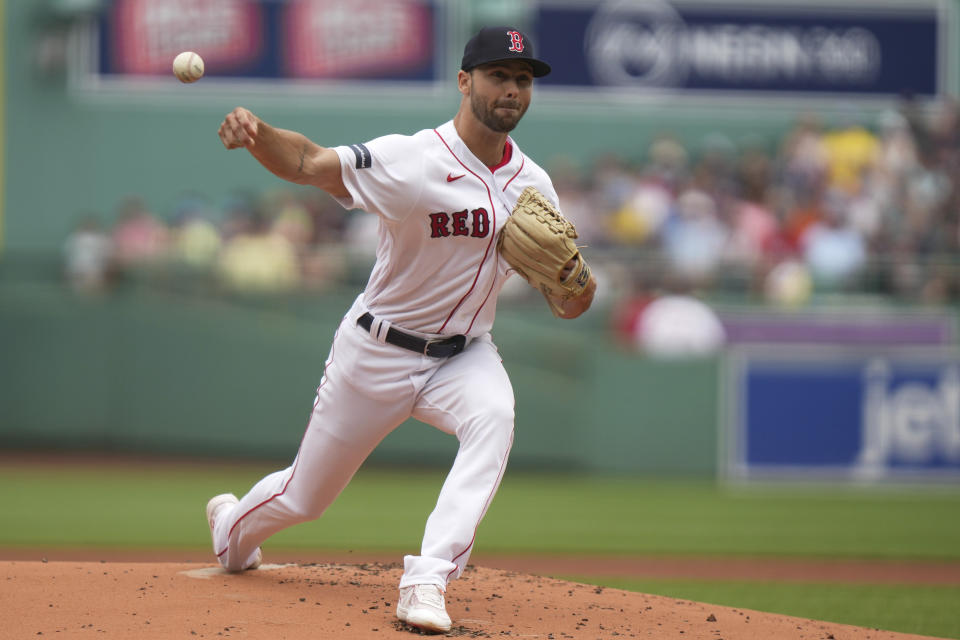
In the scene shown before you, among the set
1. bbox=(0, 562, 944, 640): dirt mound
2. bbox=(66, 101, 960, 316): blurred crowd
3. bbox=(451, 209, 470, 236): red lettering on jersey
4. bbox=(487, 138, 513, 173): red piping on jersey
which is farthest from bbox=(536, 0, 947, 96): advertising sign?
bbox=(451, 209, 470, 236): red lettering on jersey

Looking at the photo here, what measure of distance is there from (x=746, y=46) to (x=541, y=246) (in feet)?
44.2

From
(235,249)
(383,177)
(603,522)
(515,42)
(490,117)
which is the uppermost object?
(515,42)

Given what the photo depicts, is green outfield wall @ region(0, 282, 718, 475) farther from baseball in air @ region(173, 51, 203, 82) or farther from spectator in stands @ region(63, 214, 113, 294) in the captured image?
baseball in air @ region(173, 51, 203, 82)

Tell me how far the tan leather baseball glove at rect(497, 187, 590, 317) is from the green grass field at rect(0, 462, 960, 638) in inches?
96.4

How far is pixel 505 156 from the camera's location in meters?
4.80

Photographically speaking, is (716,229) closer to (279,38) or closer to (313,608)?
(279,38)

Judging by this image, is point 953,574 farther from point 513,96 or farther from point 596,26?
point 596,26

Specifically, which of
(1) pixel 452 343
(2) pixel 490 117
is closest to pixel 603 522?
(1) pixel 452 343

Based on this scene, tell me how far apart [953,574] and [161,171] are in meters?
11.6

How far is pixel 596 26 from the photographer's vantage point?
16.9 m

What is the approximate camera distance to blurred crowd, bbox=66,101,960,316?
12.4 meters

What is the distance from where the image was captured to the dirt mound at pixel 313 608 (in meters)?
4.23

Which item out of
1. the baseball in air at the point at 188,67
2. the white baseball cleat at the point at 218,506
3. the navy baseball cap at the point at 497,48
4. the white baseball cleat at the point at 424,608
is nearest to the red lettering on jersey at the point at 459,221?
the navy baseball cap at the point at 497,48

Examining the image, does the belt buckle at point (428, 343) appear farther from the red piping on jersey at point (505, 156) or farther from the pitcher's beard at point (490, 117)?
the pitcher's beard at point (490, 117)
